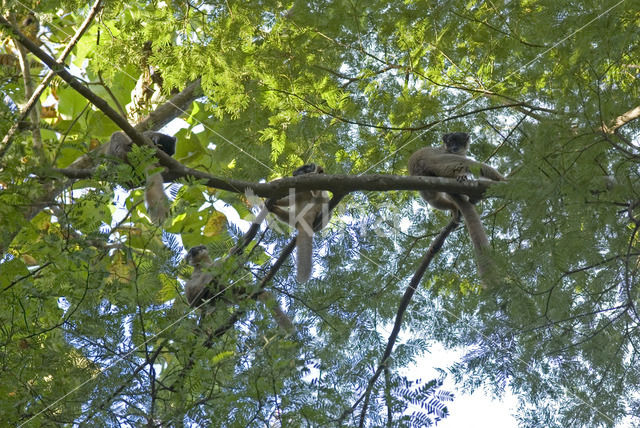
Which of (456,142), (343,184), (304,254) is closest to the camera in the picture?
(343,184)

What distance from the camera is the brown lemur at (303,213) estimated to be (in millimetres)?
6547

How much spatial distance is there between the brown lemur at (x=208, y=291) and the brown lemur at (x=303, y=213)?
48cm

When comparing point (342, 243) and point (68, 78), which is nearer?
point (68, 78)

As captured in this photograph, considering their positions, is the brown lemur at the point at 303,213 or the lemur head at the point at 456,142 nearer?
the brown lemur at the point at 303,213

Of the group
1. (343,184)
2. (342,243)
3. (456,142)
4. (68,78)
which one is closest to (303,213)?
(342,243)

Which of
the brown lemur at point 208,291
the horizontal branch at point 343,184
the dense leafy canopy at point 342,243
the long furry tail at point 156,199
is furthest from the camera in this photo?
the long furry tail at point 156,199

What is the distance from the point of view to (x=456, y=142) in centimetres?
815

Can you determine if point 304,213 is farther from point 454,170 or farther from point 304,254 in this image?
point 454,170

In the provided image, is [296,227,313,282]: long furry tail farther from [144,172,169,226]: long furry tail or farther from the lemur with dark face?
[144,172,169,226]: long furry tail

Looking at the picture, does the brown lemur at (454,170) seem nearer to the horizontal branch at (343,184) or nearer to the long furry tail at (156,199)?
the horizontal branch at (343,184)

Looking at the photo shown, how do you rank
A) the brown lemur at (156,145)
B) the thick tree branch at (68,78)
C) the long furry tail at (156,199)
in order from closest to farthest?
the thick tree branch at (68,78)
the long furry tail at (156,199)
the brown lemur at (156,145)

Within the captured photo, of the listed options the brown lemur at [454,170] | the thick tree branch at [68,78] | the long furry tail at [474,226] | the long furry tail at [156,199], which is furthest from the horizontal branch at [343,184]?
the thick tree branch at [68,78]

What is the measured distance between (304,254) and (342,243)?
0.46 metres

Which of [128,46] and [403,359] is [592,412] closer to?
[403,359]
